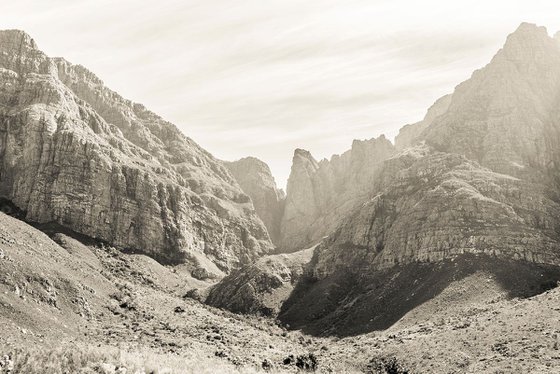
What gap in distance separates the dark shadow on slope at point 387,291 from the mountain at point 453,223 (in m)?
0.32

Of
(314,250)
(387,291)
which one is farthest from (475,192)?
(314,250)

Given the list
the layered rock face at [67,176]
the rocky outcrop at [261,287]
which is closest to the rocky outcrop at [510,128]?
the rocky outcrop at [261,287]

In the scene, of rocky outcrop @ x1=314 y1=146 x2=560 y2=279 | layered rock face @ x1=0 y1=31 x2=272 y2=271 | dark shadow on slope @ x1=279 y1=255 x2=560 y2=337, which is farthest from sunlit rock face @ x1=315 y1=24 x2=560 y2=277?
layered rock face @ x1=0 y1=31 x2=272 y2=271

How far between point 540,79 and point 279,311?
11852 cm

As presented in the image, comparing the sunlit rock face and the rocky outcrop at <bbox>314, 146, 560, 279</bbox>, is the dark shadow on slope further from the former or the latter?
the sunlit rock face

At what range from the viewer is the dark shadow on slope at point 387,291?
413 feet

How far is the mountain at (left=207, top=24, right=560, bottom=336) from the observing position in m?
133

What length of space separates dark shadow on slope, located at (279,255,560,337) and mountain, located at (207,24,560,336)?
0.32 metres

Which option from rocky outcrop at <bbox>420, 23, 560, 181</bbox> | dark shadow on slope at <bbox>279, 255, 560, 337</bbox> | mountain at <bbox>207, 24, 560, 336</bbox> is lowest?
dark shadow on slope at <bbox>279, 255, 560, 337</bbox>

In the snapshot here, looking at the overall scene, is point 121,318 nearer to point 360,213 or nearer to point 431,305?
point 431,305

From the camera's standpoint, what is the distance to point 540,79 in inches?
7864

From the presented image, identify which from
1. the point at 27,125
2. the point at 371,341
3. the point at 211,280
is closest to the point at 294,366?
the point at 371,341

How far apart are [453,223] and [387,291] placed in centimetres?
2395

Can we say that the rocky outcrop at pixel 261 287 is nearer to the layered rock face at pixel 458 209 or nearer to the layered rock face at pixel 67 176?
the layered rock face at pixel 458 209
